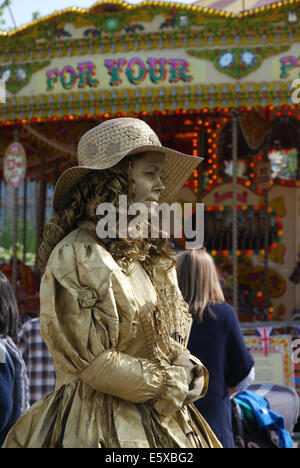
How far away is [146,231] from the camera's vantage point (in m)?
2.56

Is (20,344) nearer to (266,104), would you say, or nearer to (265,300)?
(266,104)

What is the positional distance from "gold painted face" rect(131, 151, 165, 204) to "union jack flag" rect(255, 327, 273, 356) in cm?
514

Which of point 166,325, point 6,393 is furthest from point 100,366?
point 6,393

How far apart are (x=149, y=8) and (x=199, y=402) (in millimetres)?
5211

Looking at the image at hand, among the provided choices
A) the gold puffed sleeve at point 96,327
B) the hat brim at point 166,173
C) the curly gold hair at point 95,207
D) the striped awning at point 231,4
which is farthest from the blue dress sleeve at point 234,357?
the striped awning at point 231,4

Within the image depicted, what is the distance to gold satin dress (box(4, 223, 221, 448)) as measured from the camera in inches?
86.7

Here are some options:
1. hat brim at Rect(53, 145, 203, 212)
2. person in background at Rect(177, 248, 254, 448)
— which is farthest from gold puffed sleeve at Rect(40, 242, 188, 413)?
person in background at Rect(177, 248, 254, 448)

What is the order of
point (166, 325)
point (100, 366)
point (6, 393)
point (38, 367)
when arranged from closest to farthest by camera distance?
point (100, 366) → point (166, 325) → point (6, 393) → point (38, 367)

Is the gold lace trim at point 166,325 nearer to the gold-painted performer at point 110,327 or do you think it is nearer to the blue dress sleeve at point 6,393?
the gold-painted performer at point 110,327

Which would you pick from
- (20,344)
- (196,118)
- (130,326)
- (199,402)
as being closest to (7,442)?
(130,326)

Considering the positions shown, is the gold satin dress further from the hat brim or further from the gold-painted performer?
the hat brim

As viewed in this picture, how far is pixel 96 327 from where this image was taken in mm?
2215

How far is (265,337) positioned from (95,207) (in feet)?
17.5

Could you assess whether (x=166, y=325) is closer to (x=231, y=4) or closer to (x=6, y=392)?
(x=6, y=392)
